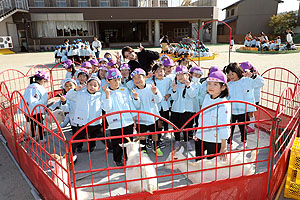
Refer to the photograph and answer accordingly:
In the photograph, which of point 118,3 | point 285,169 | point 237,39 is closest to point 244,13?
point 237,39

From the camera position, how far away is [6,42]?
87.9ft

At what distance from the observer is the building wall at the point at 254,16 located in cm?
3703

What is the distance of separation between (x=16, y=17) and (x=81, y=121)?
30225mm

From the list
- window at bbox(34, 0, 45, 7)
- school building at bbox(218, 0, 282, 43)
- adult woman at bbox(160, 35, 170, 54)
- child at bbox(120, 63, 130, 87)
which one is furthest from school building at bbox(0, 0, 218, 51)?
child at bbox(120, 63, 130, 87)

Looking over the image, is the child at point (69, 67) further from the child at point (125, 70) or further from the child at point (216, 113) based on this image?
the child at point (216, 113)

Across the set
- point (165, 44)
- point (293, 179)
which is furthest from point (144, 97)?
point (165, 44)

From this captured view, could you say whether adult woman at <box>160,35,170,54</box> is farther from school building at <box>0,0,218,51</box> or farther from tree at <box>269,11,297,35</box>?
tree at <box>269,11,297,35</box>

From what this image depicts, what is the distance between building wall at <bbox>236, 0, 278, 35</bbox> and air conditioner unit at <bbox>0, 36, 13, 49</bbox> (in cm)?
3168

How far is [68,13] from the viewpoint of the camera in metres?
29.0

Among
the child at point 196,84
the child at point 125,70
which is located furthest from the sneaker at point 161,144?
the child at point 125,70

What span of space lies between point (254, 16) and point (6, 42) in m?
34.9

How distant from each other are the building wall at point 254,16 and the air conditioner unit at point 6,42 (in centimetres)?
3168

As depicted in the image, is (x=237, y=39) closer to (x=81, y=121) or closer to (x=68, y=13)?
(x=68, y=13)

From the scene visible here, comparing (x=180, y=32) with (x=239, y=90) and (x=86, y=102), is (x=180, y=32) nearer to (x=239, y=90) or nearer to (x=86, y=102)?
(x=239, y=90)
